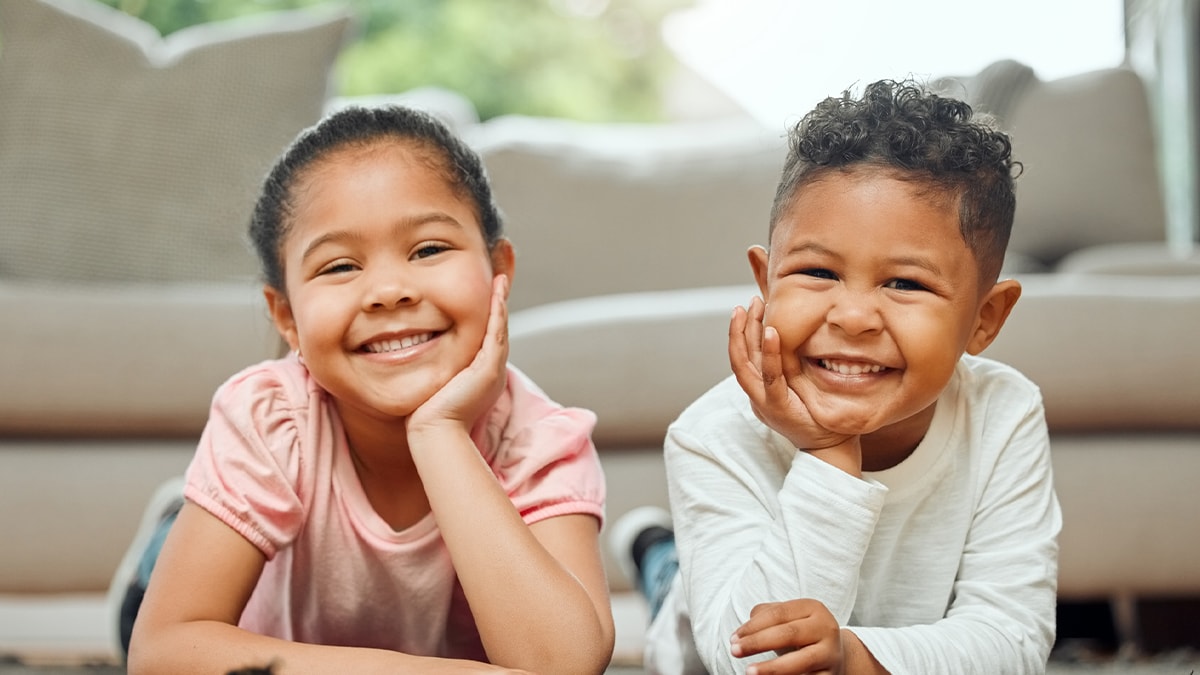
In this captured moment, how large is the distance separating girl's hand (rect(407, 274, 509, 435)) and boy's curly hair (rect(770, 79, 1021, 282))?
30 centimetres

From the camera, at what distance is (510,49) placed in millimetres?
5645

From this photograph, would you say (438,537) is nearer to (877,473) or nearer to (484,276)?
(484,276)

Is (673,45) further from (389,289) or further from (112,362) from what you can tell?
(389,289)

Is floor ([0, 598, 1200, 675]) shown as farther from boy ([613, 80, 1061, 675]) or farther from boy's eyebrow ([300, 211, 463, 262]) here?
boy's eyebrow ([300, 211, 463, 262])

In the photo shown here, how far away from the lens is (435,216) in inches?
43.9

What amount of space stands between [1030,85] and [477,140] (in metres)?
1.21

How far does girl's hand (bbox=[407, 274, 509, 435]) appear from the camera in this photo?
1.07 metres

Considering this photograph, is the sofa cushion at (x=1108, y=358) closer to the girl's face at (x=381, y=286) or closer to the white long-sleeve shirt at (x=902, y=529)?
the white long-sleeve shirt at (x=902, y=529)

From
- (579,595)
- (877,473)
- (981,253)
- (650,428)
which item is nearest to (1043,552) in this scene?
(877,473)

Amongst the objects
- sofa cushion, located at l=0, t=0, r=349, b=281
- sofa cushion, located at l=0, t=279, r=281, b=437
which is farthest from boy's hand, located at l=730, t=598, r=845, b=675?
sofa cushion, located at l=0, t=0, r=349, b=281

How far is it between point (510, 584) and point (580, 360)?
0.71 metres

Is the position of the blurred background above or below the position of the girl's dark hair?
above

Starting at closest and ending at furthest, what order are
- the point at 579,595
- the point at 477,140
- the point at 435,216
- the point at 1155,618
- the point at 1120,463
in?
the point at 579,595 < the point at 435,216 < the point at 1120,463 < the point at 1155,618 < the point at 477,140

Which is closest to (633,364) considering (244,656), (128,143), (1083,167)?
(244,656)
